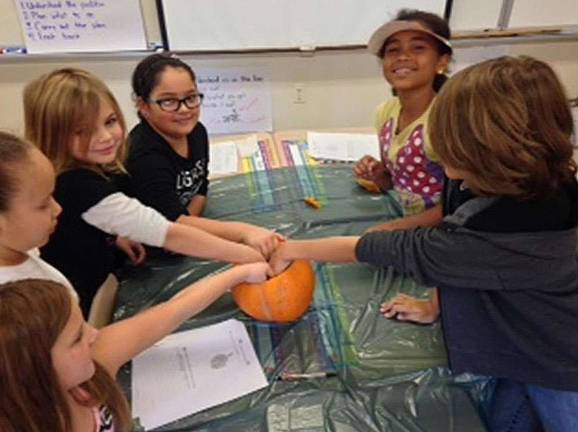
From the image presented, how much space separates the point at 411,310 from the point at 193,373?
1.68ft

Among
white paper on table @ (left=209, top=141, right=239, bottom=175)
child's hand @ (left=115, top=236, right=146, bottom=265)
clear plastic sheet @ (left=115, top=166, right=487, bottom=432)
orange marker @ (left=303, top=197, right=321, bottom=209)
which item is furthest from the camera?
white paper on table @ (left=209, top=141, right=239, bottom=175)

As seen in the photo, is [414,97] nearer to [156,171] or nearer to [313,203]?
[313,203]

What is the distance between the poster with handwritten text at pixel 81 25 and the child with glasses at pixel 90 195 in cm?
114

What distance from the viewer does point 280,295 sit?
1172 mm

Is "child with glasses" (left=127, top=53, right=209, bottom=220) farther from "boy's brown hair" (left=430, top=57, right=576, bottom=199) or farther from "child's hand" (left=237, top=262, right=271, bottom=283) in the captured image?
"boy's brown hair" (left=430, top=57, right=576, bottom=199)

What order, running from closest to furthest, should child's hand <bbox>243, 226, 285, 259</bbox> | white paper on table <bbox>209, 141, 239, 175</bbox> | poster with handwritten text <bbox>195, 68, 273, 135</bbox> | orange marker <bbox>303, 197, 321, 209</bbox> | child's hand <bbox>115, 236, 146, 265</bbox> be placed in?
1. child's hand <bbox>243, 226, 285, 259</bbox>
2. child's hand <bbox>115, 236, 146, 265</bbox>
3. orange marker <bbox>303, 197, 321, 209</bbox>
4. white paper on table <bbox>209, 141, 239, 175</bbox>
5. poster with handwritten text <bbox>195, 68, 273, 135</bbox>

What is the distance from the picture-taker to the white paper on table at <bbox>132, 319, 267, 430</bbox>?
39.6 inches

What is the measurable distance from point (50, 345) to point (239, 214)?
3.25ft

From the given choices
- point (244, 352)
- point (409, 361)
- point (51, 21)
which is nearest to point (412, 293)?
point (409, 361)

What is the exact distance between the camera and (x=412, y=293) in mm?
1301

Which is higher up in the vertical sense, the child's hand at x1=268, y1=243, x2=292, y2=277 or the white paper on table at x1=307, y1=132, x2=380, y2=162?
the child's hand at x1=268, y1=243, x2=292, y2=277

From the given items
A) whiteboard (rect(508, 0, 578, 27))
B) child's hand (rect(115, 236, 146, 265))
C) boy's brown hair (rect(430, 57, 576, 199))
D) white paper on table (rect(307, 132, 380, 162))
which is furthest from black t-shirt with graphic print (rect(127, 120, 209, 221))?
whiteboard (rect(508, 0, 578, 27))

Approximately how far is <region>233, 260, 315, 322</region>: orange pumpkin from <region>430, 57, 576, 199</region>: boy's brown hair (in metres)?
0.45

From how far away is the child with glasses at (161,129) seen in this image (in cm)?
141
